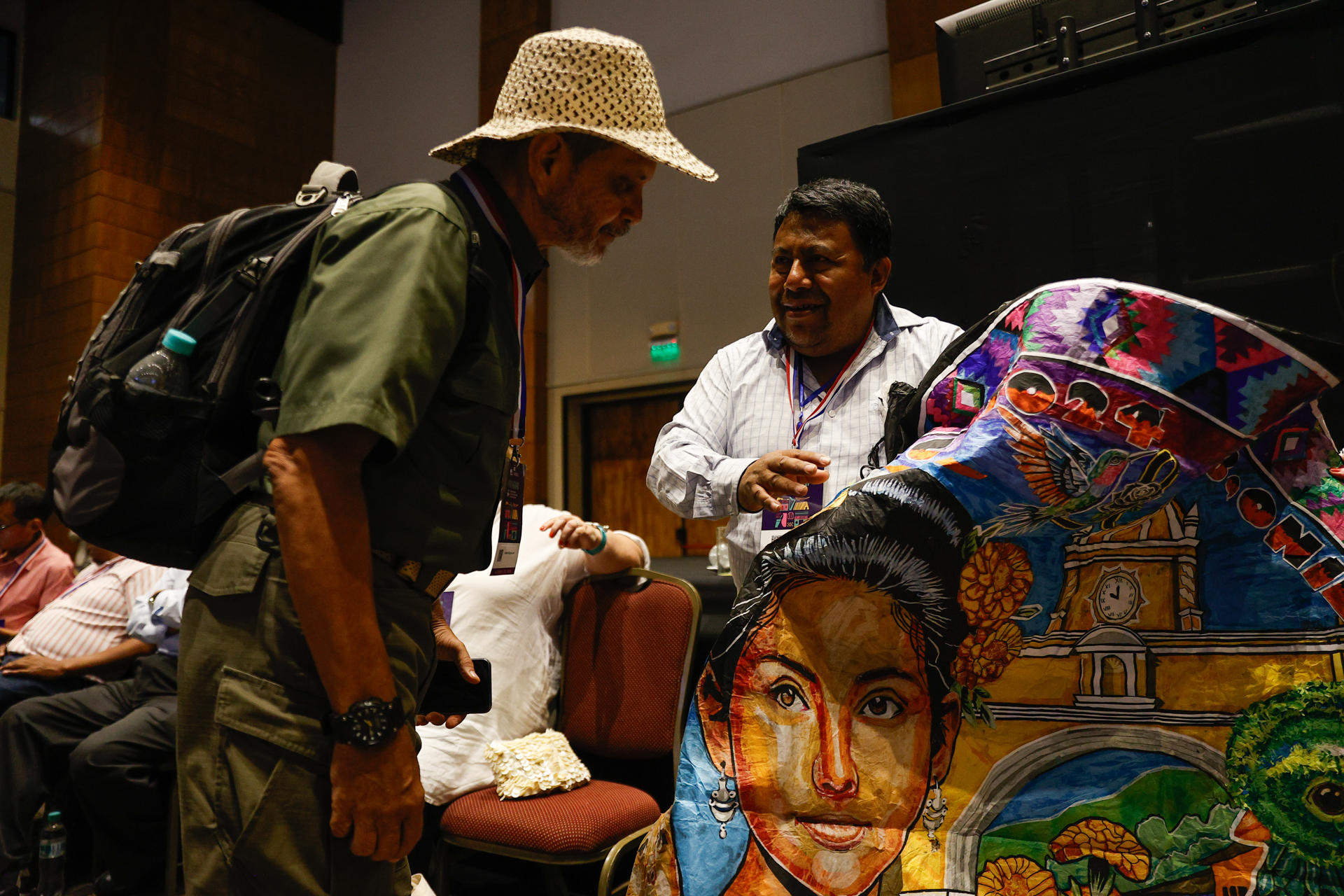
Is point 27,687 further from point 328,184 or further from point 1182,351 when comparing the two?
point 1182,351

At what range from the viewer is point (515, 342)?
1045 millimetres

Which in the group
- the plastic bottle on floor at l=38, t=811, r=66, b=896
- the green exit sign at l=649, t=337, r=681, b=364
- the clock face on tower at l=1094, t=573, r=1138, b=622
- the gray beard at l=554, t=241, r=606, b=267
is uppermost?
the green exit sign at l=649, t=337, r=681, b=364

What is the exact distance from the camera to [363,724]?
0.85m

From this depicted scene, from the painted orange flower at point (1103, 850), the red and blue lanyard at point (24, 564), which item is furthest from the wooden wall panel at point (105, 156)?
the painted orange flower at point (1103, 850)

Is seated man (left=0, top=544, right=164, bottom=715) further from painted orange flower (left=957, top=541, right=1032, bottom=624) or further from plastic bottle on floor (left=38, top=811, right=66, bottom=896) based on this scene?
painted orange flower (left=957, top=541, right=1032, bottom=624)

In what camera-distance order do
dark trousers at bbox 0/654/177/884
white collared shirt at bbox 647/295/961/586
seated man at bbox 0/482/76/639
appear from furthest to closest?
1. seated man at bbox 0/482/76/639
2. dark trousers at bbox 0/654/177/884
3. white collared shirt at bbox 647/295/961/586

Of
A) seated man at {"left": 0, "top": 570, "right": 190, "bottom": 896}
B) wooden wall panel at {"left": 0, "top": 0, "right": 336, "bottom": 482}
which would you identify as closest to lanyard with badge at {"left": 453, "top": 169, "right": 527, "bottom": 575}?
seated man at {"left": 0, "top": 570, "right": 190, "bottom": 896}

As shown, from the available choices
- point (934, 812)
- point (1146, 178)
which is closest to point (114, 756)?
point (934, 812)

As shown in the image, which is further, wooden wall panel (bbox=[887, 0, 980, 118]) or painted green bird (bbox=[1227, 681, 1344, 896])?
wooden wall panel (bbox=[887, 0, 980, 118])

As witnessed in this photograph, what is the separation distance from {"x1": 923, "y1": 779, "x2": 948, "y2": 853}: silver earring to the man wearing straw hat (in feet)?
1.68

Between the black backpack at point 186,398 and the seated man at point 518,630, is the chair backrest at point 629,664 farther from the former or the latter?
the black backpack at point 186,398

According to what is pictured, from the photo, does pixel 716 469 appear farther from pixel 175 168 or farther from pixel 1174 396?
pixel 175 168

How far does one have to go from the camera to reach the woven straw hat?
105 cm

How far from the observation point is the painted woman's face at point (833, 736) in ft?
2.97
